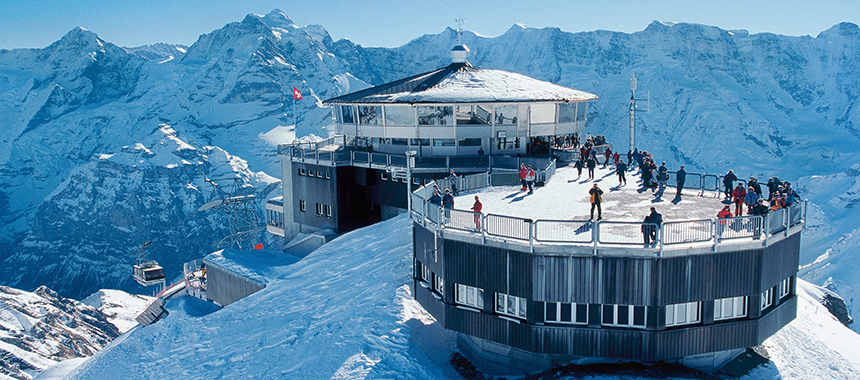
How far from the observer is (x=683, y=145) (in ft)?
635

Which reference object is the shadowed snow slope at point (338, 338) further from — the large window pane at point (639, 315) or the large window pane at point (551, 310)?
the large window pane at point (639, 315)

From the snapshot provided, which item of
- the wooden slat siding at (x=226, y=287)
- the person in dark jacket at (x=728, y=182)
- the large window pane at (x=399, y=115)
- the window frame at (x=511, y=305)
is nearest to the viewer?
the window frame at (x=511, y=305)

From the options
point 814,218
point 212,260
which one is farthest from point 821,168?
point 212,260

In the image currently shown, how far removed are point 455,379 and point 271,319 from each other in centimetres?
1105

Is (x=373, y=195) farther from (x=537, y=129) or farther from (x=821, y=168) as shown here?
(x=821, y=168)

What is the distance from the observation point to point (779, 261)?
21.2 m

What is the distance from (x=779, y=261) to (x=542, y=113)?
24.9 meters

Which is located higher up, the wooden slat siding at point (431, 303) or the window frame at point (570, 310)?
the window frame at point (570, 310)

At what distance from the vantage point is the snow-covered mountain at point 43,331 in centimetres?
9794

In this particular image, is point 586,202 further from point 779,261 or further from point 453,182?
point 779,261

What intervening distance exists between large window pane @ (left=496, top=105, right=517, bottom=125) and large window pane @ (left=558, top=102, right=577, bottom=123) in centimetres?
389

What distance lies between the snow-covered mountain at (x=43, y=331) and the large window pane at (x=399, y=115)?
75028 mm

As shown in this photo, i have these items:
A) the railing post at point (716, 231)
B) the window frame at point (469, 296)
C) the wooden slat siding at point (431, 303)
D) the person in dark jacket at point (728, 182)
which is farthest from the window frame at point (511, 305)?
the person in dark jacket at point (728, 182)

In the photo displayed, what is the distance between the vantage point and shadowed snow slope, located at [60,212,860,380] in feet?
77.9
